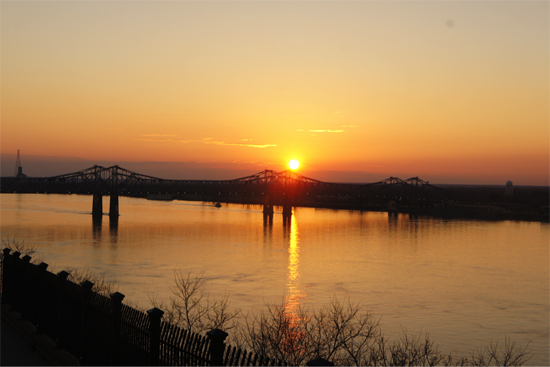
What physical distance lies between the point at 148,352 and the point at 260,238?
7849cm

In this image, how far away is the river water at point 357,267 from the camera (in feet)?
113

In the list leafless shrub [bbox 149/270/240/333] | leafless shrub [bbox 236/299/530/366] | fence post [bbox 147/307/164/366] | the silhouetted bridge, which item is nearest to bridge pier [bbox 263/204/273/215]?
the silhouetted bridge

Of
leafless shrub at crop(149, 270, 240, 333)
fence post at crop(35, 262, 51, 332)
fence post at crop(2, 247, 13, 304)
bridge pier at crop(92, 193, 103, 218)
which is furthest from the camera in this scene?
bridge pier at crop(92, 193, 103, 218)

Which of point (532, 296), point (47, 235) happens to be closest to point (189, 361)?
point (532, 296)

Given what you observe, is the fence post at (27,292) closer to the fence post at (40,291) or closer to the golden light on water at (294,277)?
the fence post at (40,291)

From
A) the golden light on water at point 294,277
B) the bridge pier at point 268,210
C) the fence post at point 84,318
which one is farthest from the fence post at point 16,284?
the bridge pier at point 268,210

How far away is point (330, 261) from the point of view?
6206 cm

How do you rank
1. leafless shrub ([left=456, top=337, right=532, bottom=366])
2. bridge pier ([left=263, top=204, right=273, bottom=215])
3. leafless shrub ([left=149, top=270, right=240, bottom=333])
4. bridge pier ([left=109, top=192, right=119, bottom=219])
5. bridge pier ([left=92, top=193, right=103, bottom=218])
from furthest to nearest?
bridge pier ([left=263, top=204, right=273, bottom=215]) < bridge pier ([left=92, top=193, right=103, bottom=218]) < bridge pier ([left=109, top=192, right=119, bottom=219]) < leafless shrub ([left=149, top=270, right=240, bottom=333]) < leafless shrub ([left=456, top=337, right=532, bottom=366])

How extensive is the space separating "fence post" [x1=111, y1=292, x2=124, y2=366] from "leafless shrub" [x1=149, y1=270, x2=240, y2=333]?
9.40m

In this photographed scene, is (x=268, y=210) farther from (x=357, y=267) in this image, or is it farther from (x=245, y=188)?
(x=357, y=267)

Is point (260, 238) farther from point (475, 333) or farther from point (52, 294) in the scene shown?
point (52, 294)

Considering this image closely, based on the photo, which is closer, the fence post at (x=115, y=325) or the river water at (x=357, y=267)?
the fence post at (x=115, y=325)

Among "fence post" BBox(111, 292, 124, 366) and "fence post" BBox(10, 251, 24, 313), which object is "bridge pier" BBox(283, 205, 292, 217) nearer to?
"fence post" BBox(10, 251, 24, 313)

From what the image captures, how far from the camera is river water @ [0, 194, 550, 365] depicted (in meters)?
34.4
